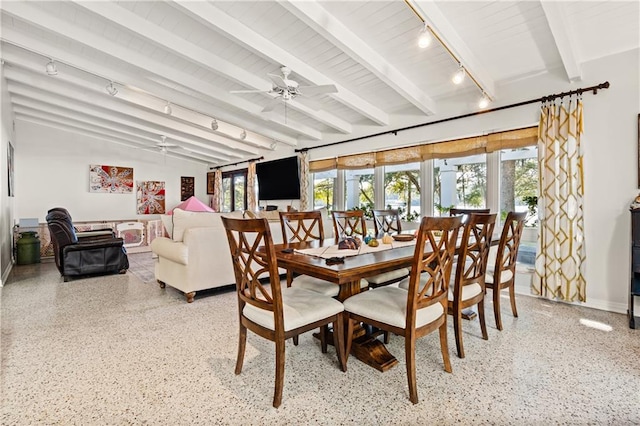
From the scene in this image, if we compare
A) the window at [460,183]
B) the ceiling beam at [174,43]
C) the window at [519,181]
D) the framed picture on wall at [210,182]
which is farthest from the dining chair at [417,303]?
the framed picture on wall at [210,182]

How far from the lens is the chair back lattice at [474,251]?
195 cm

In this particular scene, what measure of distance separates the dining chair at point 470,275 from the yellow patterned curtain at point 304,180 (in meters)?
4.39

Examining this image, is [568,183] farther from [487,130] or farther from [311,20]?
[311,20]

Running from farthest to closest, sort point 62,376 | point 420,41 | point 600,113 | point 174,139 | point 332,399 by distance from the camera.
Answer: point 174,139 < point 600,113 < point 420,41 < point 62,376 < point 332,399

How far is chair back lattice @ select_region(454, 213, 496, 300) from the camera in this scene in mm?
1948

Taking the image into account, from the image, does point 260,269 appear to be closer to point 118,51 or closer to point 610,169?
point 118,51

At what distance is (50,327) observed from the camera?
2.70 meters

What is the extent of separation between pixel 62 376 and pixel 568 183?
4598mm

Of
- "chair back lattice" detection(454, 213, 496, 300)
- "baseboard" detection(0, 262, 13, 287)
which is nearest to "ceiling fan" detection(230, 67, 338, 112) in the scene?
"chair back lattice" detection(454, 213, 496, 300)

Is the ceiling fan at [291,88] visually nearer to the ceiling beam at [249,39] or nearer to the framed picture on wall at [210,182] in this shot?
the ceiling beam at [249,39]

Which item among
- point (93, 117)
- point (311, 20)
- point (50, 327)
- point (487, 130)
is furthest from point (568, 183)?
point (93, 117)

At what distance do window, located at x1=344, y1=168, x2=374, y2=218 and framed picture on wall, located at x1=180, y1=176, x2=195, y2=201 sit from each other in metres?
5.73

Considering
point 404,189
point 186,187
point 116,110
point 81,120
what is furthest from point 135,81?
point 186,187

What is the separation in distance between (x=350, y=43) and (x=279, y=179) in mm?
4333
